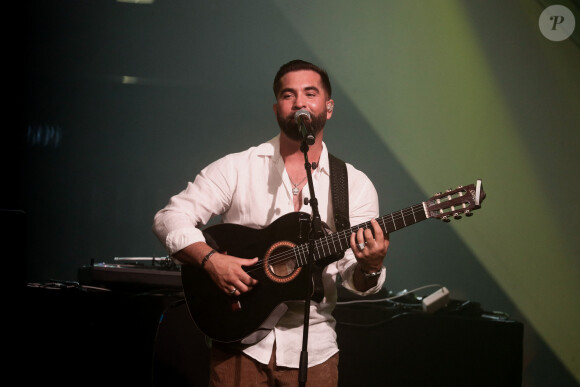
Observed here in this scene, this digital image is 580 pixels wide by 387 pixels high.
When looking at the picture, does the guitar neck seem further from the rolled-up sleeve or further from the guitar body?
the rolled-up sleeve

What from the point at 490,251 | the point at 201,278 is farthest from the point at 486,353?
the point at 201,278

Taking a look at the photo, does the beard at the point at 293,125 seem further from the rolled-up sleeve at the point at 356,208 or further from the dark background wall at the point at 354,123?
the dark background wall at the point at 354,123

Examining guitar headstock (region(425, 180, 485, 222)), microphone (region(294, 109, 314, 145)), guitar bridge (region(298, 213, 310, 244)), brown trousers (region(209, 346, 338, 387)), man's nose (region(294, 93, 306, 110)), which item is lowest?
brown trousers (region(209, 346, 338, 387))

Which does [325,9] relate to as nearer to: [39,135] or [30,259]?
[39,135]

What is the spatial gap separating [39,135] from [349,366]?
332 cm

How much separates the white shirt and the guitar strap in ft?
0.15

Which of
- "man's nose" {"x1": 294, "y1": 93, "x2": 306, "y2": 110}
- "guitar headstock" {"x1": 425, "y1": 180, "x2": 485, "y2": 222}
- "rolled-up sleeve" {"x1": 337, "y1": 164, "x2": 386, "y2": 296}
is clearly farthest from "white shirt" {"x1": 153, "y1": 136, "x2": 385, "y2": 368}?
"guitar headstock" {"x1": 425, "y1": 180, "x2": 485, "y2": 222}

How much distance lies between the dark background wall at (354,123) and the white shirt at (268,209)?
1807 mm

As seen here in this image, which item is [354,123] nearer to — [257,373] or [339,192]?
[339,192]

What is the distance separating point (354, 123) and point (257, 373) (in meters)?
2.63

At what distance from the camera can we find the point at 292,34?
14.5ft

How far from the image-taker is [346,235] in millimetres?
2238

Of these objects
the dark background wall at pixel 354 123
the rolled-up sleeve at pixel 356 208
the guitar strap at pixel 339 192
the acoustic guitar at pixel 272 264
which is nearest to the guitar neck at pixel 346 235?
the acoustic guitar at pixel 272 264

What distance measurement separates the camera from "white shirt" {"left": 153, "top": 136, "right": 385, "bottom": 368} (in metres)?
2.23
